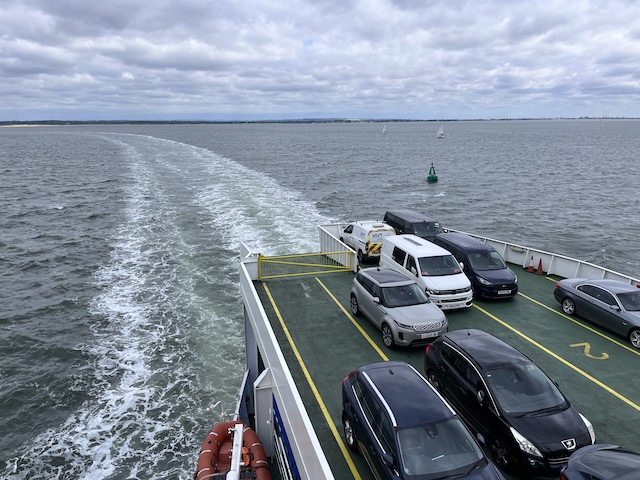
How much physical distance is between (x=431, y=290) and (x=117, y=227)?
30.1m

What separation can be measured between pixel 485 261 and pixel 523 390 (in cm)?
778

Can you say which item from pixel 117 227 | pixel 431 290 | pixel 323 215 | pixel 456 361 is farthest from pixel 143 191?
pixel 456 361

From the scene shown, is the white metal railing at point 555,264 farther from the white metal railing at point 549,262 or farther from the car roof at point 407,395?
the car roof at point 407,395

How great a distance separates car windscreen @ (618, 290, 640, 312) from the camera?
12.2m

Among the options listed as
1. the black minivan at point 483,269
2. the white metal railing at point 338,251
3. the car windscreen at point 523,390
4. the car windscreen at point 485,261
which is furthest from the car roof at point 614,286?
the white metal railing at point 338,251

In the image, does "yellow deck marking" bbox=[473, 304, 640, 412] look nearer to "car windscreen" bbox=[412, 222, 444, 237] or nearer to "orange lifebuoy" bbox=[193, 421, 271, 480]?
"car windscreen" bbox=[412, 222, 444, 237]

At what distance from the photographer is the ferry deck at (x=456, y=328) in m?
8.92

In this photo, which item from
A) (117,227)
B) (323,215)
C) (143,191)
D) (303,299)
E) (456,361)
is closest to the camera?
(456,361)

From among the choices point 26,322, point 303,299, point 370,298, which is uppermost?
point 370,298

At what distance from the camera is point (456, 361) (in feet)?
29.8

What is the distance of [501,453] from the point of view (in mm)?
7695

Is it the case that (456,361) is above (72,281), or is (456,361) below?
above

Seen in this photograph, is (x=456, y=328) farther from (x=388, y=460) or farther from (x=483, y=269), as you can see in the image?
(x=388, y=460)

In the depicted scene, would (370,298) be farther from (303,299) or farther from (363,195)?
(363,195)
